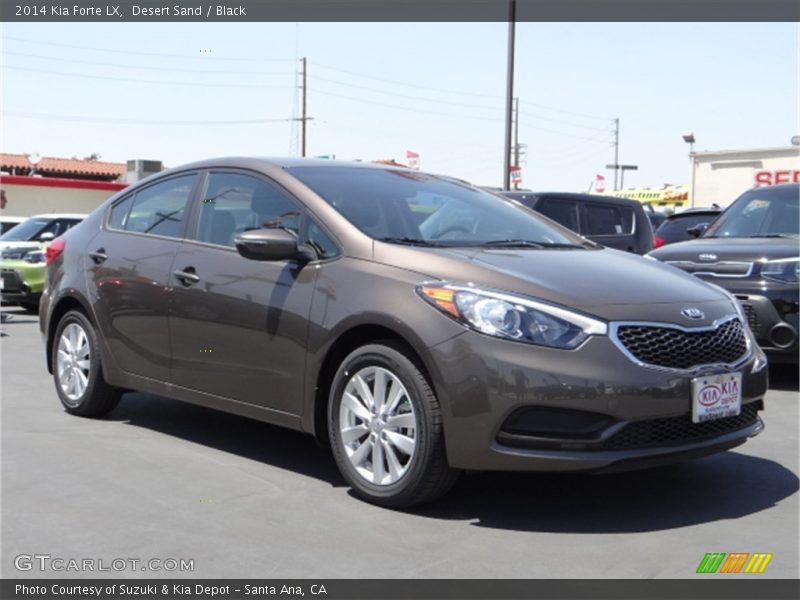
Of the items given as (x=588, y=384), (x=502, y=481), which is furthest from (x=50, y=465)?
(x=588, y=384)

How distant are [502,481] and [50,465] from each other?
7.64 feet

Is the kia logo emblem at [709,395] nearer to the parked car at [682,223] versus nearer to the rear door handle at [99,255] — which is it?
the rear door handle at [99,255]

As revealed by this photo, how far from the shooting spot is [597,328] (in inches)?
172

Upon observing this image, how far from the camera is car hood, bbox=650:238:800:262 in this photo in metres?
7.99

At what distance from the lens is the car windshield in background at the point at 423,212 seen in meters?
5.24

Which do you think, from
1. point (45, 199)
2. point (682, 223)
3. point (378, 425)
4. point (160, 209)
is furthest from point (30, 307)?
point (45, 199)

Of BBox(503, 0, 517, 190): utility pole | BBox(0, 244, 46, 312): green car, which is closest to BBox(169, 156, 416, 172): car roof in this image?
BBox(0, 244, 46, 312): green car

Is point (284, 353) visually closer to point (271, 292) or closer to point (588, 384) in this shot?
point (271, 292)

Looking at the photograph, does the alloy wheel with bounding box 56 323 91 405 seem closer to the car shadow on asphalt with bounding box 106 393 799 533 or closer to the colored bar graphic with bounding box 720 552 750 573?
the car shadow on asphalt with bounding box 106 393 799 533

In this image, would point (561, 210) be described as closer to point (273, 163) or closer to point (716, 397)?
point (273, 163)

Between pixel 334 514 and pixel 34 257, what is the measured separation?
1165 centimetres

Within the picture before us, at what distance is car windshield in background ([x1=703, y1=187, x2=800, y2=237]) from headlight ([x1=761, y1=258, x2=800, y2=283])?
1.04 m

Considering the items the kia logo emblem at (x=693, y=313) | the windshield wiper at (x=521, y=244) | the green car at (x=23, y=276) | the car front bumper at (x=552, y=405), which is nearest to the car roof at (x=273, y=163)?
the windshield wiper at (x=521, y=244)
